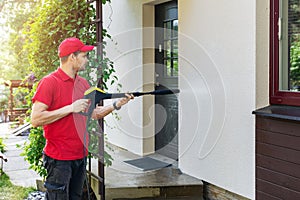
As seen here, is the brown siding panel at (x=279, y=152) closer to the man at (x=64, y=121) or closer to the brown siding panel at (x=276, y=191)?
the brown siding panel at (x=276, y=191)

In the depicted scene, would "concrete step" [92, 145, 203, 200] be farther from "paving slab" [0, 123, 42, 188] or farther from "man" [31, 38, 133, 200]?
"paving slab" [0, 123, 42, 188]

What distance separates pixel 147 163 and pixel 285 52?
77.3 inches

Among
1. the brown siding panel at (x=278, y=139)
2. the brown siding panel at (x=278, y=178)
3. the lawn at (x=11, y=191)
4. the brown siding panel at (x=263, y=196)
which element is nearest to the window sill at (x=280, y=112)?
the brown siding panel at (x=278, y=139)

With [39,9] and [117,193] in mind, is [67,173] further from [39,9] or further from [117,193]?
[39,9]

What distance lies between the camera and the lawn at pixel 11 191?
3.88 meters

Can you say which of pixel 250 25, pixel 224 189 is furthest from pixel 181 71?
pixel 224 189

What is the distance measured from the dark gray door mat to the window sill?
4.66ft

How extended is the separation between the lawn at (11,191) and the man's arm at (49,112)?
6.94 ft

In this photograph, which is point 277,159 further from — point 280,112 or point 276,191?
point 280,112

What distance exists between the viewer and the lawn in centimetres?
388

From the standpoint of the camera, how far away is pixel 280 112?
2.48 m

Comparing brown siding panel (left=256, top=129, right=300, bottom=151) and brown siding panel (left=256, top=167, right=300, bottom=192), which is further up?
brown siding panel (left=256, top=129, right=300, bottom=151)

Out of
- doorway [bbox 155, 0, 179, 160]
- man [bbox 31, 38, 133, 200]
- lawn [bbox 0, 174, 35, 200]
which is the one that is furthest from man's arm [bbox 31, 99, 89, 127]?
lawn [bbox 0, 174, 35, 200]

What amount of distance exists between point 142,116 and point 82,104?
2177 millimetres
